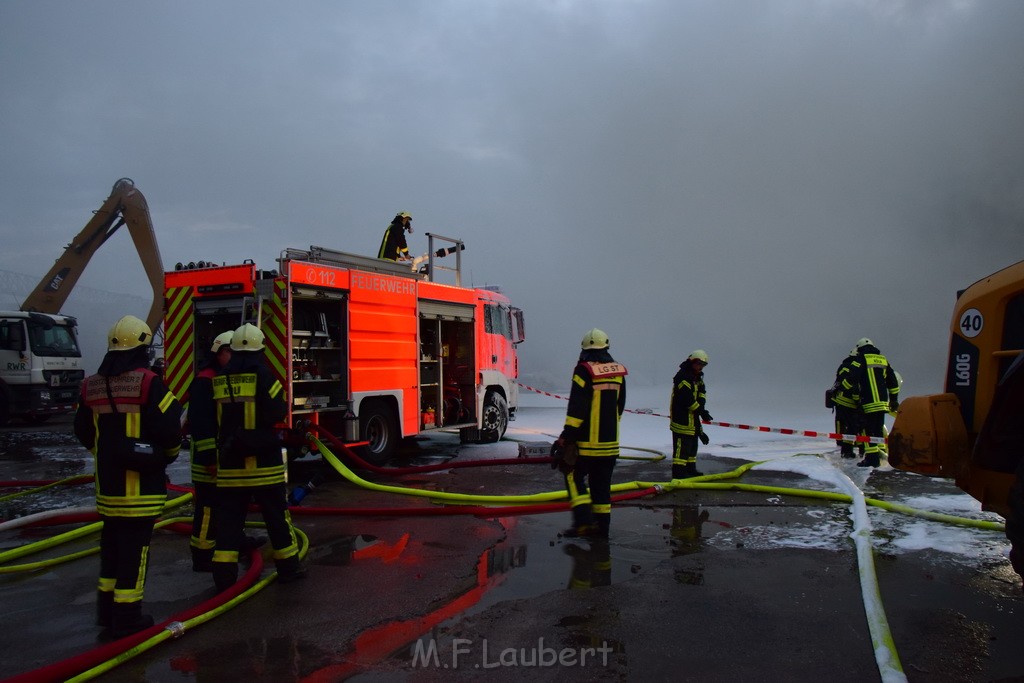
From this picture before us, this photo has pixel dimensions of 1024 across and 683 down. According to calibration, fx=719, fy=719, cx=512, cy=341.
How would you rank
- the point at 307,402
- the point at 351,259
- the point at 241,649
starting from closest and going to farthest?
→ the point at 241,649
the point at 307,402
the point at 351,259

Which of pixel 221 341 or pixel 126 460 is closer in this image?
pixel 126 460

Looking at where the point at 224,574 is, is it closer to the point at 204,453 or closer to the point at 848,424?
the point at 204,453

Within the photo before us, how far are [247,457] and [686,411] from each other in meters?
5.13

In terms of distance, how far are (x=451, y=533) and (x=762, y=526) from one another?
2.53 metres

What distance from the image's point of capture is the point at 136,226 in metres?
18.6

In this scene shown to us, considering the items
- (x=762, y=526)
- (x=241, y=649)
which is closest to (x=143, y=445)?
(x=241, y=649)

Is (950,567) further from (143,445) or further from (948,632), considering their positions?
(143,445)

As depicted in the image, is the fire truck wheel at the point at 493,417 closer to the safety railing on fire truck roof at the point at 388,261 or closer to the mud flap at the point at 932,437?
the safety railing on fire truck roof at the point at 388,261

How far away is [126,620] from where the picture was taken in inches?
143

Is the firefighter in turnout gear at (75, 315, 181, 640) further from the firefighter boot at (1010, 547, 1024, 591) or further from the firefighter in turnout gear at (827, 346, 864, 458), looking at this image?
the firefighter in turnout gear at (827, 346, 864, 458)

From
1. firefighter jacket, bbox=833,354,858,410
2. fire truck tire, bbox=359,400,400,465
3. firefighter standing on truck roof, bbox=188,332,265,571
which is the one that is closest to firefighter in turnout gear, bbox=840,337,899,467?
firefighter jacket, bbox=833,354,858,410

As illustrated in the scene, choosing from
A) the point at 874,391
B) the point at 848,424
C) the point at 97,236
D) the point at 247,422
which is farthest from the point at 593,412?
the point at 97,236

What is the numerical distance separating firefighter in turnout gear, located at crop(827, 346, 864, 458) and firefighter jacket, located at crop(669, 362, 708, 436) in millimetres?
2861

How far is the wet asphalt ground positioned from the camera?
325 centimetres
